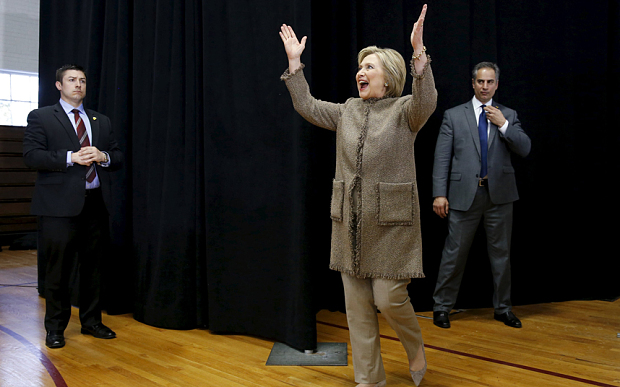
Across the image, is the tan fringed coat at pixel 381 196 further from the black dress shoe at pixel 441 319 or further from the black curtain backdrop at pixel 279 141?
the black dress shoe at pixel 441 319

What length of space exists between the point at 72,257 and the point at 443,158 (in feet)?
7.93

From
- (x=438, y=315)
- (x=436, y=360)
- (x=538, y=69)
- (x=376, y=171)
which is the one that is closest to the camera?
(x=376, y=171)

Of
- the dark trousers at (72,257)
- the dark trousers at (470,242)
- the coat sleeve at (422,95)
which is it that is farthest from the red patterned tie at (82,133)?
the dark trousers at (470,242)

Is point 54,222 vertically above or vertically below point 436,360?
above

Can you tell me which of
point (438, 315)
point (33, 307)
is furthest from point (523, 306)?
point (33, 307)

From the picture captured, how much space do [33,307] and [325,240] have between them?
229cm

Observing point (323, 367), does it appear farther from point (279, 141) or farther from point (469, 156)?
point (469, 156)

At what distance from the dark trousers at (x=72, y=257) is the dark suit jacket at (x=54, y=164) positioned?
0.08 metres

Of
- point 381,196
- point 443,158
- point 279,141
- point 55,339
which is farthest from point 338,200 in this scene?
point 55,339

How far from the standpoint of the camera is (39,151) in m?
2.96

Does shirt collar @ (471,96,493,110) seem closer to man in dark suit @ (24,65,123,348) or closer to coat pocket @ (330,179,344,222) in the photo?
coat pocket @ (330,179,344,222)

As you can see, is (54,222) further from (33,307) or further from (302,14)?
(302,14)

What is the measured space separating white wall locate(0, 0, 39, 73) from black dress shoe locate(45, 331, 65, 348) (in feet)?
20.2

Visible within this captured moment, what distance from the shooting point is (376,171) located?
215 centimetres
